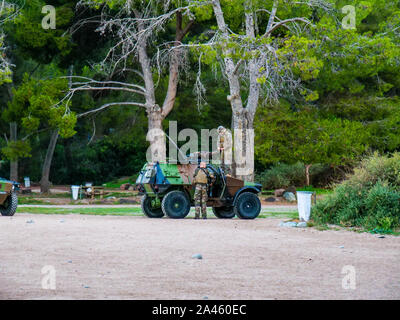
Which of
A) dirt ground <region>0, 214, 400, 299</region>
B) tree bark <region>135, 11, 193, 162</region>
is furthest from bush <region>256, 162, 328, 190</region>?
dirt ground <region>0, 214, 400, 299</region>

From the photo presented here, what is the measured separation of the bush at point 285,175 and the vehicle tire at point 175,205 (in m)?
19.3

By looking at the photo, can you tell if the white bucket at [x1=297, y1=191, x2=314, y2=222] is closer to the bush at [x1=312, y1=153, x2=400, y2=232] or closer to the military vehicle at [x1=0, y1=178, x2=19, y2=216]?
the bush at [x1=312, y1=153, x2=400, y2=232]

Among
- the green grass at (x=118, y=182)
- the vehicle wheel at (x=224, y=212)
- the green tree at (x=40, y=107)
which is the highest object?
the green tree at (x=40, y=107)

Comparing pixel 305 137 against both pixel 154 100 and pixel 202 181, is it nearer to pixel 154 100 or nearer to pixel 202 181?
pixel 154 100

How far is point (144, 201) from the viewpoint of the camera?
2245 centimetres

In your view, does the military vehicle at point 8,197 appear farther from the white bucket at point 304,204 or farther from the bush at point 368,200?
the bush at point 368,200

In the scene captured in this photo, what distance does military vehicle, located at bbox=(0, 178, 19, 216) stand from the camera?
2173 centimetres

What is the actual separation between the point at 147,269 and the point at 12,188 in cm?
1237

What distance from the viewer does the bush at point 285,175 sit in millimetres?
40688

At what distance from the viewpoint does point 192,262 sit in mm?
11359

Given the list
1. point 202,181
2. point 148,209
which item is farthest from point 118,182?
point 202,181

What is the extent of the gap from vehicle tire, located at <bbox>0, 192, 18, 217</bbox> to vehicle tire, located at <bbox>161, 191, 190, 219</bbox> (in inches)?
178

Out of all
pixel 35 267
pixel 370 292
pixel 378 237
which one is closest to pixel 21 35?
A: pixel 378 237

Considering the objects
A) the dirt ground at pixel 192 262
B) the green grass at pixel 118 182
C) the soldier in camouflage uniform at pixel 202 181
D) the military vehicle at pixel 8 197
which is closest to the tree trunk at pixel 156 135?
the green grass at pixel 118 182
